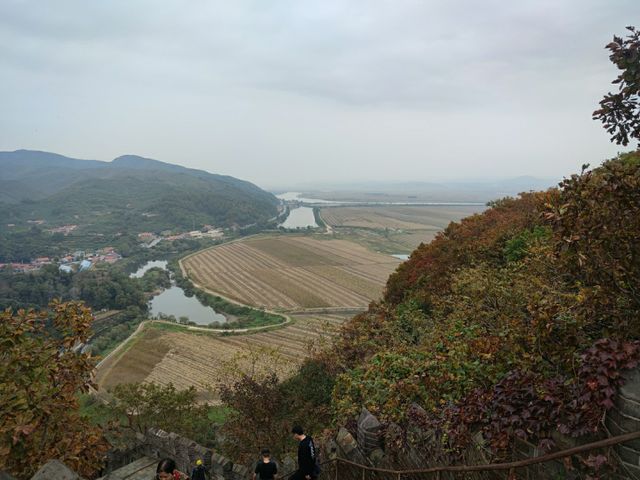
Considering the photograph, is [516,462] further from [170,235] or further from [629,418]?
[170,235]

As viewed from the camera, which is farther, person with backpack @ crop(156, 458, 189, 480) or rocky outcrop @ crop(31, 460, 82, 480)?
person with backpack @ crop(156, 458, 189, 480)

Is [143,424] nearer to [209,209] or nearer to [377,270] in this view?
[377,270]

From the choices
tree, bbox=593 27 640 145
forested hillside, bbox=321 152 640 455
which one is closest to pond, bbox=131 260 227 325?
forested hillside, bbox=321 152 640 455

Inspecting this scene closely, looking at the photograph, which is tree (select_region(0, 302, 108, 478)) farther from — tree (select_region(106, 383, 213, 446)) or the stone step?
tree (select_region(106, 383, 213, 446))

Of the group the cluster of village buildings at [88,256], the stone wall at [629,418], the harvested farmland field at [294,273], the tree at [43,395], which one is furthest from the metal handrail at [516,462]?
the cluster of village buildings at [88,256]

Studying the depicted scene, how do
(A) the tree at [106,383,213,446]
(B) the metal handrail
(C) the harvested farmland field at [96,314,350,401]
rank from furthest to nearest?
(C) the harvested farmland field at [96,314,350,401]
(A) the tree at [106,383,213,446]
(B) the metal handrail

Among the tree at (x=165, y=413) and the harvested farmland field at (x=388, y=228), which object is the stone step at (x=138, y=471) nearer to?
the tree at (x=165, y=413)
